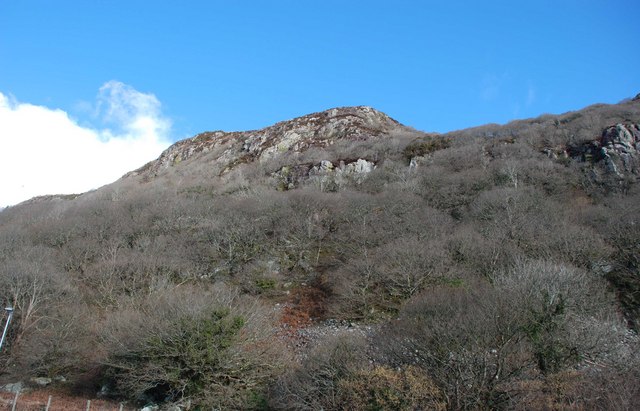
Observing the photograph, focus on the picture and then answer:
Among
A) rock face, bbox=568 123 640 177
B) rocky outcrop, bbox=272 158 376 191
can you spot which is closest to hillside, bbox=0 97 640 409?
rock face, bbox=568 123 640 177

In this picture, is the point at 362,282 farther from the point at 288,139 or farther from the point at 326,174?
the point at 288,139

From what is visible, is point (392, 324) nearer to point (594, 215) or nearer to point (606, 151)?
point (594, 215)

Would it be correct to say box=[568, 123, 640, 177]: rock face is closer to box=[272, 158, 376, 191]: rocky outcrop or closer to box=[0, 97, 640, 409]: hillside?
box=[0, 97, 640, 409]: hillside

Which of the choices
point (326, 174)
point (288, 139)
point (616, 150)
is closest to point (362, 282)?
point (326, 174)

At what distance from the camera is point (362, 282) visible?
32.0 meters

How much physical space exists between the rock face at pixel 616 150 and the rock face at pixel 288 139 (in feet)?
94.6

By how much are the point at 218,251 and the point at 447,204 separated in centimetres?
2517

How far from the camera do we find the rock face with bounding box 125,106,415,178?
278 feet

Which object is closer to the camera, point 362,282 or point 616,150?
point 362,282

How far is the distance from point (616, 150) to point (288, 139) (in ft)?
178

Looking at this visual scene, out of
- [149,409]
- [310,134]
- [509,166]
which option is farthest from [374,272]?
[310,134]

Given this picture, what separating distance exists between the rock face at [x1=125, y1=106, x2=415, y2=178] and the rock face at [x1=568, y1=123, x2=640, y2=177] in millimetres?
28843

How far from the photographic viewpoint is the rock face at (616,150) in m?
49.7

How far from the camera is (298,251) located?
144 feet
